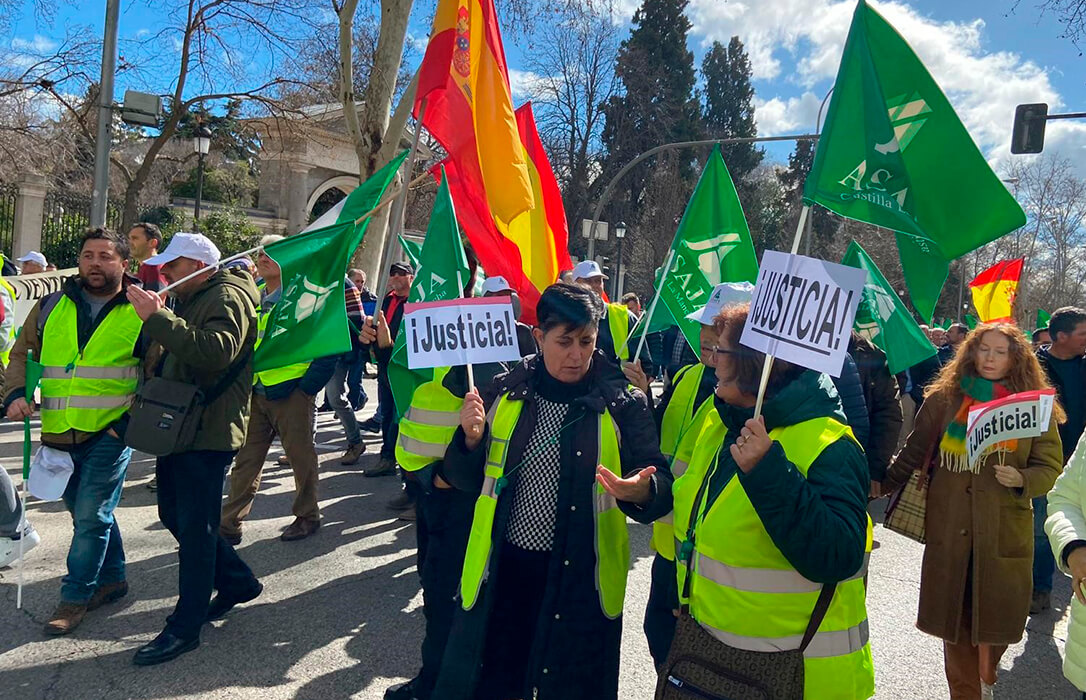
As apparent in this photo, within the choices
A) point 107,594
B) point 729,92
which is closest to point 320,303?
point 107,594

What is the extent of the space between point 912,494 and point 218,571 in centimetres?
358

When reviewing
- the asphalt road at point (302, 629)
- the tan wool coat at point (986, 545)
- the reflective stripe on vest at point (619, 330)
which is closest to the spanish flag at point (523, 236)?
the reflective stripe on vest at point (619, 330)

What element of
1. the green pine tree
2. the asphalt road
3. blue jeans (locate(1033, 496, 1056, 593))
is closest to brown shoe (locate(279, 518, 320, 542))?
the asphalt road

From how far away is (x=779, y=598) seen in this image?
2.11 metres

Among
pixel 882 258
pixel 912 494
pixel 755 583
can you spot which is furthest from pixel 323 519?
pixel 882 258

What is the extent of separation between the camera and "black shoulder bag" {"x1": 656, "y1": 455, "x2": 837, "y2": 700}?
6.84 ft

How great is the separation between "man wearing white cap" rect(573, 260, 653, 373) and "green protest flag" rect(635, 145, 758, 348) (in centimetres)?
35

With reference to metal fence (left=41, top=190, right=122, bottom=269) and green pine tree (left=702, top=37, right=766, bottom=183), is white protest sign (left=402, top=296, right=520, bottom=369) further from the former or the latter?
green pine tree (left=702, top=37, right=766, bottom=183)

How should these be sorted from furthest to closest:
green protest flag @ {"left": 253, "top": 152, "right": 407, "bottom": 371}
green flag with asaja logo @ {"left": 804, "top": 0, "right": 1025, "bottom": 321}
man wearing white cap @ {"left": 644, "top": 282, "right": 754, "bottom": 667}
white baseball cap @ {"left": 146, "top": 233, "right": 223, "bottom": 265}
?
1. green protest flag @ {"left": 253, "top": 152, "right": 407, "bottom": 371}
2. white baseball cap @ {"left": 146, "top": 233, "right": 223, "bottom": 265}
3. man wearing white cap @ {"left": 644, "top": 282, "right": 754, "bottom": 667}
4. green flag with asaja logo @ {"left": 804, "top": 0, "right": 1025, "bottom": 321}

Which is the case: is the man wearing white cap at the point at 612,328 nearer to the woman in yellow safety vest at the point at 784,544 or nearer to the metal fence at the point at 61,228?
the woman in yellow safety vest at the point at 784,544

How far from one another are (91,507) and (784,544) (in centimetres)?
355

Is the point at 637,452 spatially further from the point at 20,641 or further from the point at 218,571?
the point at 20,641

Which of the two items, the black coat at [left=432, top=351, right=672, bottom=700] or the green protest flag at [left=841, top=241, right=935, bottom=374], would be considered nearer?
the black coat at [left=432, top=351, right=672, bottom=700]

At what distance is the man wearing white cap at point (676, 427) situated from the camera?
121 inches
